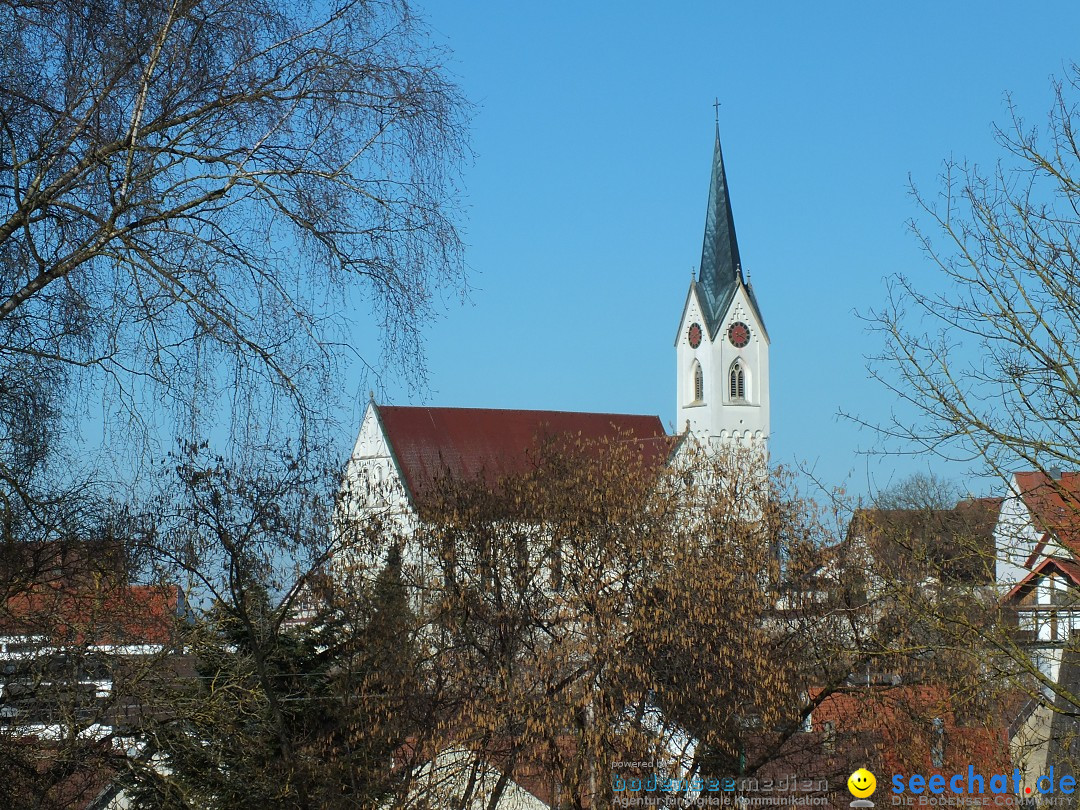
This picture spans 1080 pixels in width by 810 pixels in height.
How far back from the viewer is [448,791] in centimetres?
1308

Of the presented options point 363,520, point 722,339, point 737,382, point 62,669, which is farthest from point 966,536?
point 737,382

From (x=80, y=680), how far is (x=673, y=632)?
8713mm

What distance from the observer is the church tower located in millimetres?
58812

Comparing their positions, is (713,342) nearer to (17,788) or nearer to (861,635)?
(861,635)

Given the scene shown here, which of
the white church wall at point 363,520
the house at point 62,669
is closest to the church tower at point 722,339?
the white church wall at point 363,520

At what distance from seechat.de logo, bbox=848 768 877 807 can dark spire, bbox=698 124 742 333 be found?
148 ft

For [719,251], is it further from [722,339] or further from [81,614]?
[81,614]

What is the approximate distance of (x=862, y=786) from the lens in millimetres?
14219

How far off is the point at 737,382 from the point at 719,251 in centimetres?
677

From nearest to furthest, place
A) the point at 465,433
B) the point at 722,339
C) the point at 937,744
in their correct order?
1. the point at 937,744
2. the point at 465,433
3. the point at 722,339

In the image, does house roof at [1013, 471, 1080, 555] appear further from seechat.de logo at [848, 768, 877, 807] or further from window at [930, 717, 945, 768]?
window at [930, 717, 945, 768]

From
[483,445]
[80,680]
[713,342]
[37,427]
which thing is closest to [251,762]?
[80,680]

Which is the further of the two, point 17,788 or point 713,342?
point 713,342

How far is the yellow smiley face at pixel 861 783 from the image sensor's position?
1409 cm
